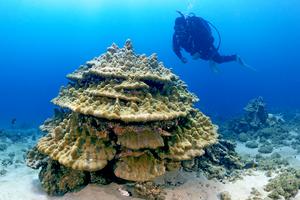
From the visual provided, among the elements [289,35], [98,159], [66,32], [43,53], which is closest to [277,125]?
[98,159]

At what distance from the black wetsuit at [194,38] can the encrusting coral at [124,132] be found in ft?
19.1

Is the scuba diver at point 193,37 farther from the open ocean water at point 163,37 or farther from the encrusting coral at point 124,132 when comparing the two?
the open ocean water at point 163,37

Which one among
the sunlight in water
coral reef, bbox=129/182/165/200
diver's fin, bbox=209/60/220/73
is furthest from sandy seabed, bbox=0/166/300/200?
the sunlight in water

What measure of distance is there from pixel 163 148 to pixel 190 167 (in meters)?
1.26

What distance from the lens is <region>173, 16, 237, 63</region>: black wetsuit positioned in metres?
14.4

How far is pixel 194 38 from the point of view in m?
14.5

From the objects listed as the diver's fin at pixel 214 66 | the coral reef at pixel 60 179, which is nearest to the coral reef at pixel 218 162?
the coral reef at pixel 60 179

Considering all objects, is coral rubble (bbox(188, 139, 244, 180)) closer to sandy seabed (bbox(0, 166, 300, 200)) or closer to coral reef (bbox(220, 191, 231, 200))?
sandy seabed (bbox(0, 166, 300, 200))

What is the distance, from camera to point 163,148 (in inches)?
301

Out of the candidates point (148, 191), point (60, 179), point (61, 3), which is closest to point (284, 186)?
point (148, 191)

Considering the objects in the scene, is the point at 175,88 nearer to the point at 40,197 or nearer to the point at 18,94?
the point at 40,197

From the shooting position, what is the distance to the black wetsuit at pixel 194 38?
47.3 ft

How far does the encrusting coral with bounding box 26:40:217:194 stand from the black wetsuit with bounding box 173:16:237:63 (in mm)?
5821

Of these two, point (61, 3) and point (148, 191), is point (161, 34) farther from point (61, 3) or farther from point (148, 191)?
point (148, 191)
